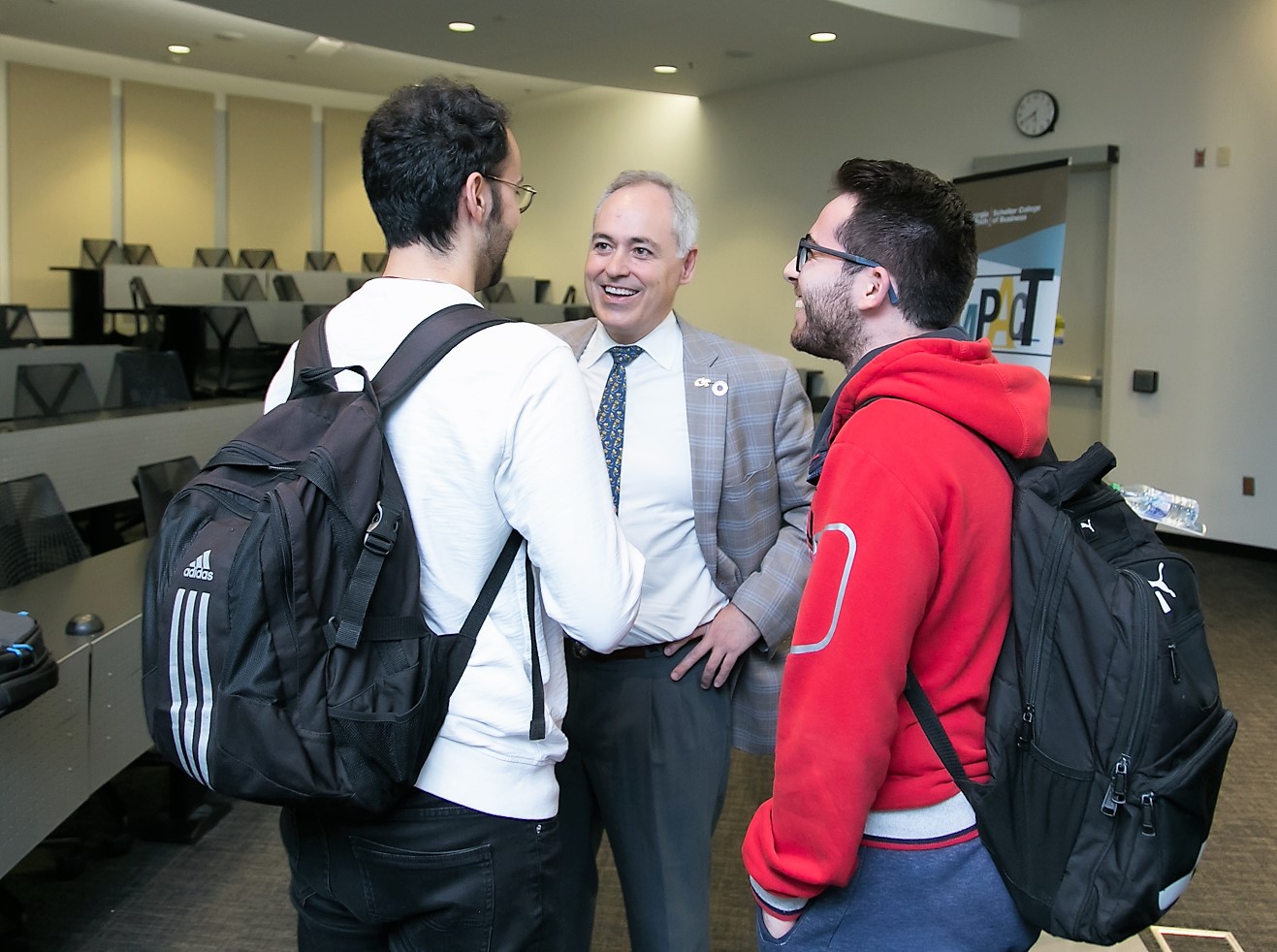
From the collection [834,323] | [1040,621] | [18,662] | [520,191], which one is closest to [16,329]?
[18,662]

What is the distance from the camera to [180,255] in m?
14.3

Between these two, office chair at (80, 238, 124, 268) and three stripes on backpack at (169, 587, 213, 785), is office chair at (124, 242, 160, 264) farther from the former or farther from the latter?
three stripes on backpack at (169, 587, 213, 785)

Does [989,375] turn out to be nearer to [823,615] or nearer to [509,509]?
[823,615]

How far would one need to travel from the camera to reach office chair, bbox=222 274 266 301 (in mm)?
12367

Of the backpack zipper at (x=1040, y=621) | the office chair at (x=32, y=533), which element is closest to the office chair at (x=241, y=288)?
the office chair at (x=32, y=533)

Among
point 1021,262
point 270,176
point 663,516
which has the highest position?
point 270,176

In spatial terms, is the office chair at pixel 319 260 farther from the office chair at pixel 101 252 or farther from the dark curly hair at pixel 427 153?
the dark curly hair at pixel 427 153

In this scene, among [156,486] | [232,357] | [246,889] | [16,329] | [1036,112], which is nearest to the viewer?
[246,889]

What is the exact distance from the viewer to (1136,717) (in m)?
0.96

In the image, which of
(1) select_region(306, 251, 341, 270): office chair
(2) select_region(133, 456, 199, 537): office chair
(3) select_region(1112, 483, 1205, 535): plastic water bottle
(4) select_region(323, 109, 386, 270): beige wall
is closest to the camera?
(3) select_region(1112, 483, 1205, 535): plastic water bottle

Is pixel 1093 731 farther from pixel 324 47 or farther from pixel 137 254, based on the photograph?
pixel 137 254

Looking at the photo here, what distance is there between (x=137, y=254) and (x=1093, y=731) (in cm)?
1438

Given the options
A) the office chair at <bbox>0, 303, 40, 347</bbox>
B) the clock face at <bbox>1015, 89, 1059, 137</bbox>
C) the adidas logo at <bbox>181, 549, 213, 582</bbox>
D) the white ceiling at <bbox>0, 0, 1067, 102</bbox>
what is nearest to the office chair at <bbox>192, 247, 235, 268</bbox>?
the white ceiling at <bbox>0, 0, 1067, 102</bbox>

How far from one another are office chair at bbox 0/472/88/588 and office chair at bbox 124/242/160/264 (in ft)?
36.9
